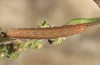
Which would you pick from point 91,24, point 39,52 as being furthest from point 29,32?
point 39,52

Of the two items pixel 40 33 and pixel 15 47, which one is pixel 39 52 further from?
pixel 40 33

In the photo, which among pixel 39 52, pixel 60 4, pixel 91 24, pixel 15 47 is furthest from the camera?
pixel 60 4

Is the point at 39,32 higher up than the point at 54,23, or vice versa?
the point at 54,23

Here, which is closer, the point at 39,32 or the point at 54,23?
the point at 39,32

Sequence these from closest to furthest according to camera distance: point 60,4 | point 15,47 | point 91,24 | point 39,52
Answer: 1. point 91,24
2. point 15,47
3. point 39,52
4. point 60,4

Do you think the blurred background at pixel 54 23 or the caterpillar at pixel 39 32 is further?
the blurred background at pixel 54 23

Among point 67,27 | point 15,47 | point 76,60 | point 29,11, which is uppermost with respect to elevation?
point 29,11

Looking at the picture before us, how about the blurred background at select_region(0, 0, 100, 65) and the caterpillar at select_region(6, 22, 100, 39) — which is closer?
the caterpillar at select_region(6, 22, 100, 39)

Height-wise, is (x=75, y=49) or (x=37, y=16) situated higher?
(x=37, y=16)
